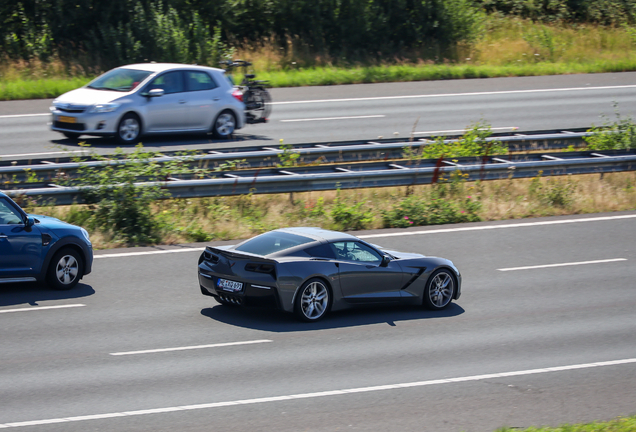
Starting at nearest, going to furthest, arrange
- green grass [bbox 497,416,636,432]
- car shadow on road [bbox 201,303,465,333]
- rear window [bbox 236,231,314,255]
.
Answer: green grass [bbox 497,416,636,432], car shadow on road [bbox 201,303,465,333], rear window [bbox 236,231,314,255]

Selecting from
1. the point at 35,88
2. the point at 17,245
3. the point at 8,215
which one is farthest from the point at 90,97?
the point at 17,245

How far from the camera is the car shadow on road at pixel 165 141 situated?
19.0 m

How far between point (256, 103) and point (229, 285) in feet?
42.8

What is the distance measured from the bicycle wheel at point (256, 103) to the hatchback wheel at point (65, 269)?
458 inches

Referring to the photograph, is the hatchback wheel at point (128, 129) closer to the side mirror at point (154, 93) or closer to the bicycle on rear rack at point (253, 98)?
the side mirror at point (154, 93)

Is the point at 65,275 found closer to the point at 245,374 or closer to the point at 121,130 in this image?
the point at 245,374

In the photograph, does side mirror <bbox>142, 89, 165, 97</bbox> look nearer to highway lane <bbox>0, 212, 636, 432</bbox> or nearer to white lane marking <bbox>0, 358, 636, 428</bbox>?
highway lane <bbox>0, 212, 636, 432</bbox>

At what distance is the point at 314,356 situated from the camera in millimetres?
8781

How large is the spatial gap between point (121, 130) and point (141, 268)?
7499 millimetres

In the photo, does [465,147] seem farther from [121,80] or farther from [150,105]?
[121,80]

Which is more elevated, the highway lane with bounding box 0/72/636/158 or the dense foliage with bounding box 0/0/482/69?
the dense foliage with bounding box 0/0/482/69

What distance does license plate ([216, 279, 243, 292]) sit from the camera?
9.77 meters

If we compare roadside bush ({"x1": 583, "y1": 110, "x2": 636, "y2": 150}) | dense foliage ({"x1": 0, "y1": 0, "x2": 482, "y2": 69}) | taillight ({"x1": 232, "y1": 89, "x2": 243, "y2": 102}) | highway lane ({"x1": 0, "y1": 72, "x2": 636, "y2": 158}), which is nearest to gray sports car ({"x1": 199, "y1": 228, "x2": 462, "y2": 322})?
highway lane ({"x1": 0, "y1": 72, "x2": 636, "y2": 158})

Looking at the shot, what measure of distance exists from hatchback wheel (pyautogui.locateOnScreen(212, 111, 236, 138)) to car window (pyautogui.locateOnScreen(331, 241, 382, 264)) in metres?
10.8
